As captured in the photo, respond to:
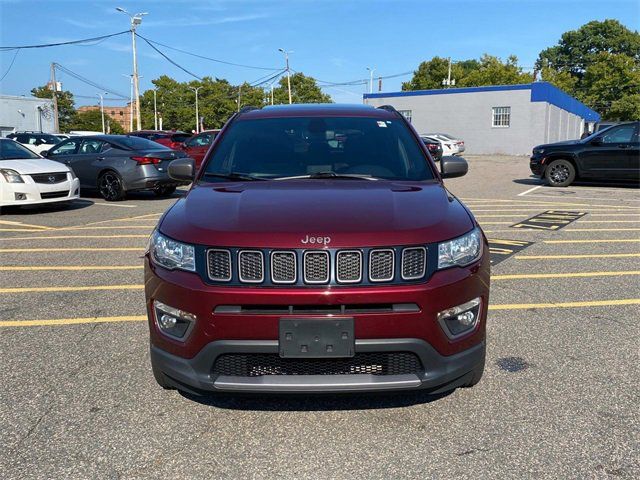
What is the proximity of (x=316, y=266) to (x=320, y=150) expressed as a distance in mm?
1521

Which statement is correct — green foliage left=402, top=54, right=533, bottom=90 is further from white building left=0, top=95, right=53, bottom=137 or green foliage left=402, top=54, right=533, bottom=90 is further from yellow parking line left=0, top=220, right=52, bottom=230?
yellow parking line left=0, top=220, right=52, bottom=230

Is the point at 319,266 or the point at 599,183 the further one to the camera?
the point at 599,183

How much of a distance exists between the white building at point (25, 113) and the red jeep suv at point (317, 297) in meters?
47.6

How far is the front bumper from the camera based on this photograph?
99.9 inches

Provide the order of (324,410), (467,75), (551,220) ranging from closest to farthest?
(324,410) → (551,220) → (467,75)

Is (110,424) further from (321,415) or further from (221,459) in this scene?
(321,415)

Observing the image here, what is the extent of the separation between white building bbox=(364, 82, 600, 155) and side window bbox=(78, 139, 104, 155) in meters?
30.1

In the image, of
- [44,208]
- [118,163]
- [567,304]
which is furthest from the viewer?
[118,163]

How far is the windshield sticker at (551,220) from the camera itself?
29.7ft

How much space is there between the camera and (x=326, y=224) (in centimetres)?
268

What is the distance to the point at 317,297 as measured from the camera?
2.51 metres

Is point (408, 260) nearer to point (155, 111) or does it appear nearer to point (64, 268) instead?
point (64, 268)

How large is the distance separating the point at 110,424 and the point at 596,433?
2477mm

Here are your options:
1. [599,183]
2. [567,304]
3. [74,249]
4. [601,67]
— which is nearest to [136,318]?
[74,249]
